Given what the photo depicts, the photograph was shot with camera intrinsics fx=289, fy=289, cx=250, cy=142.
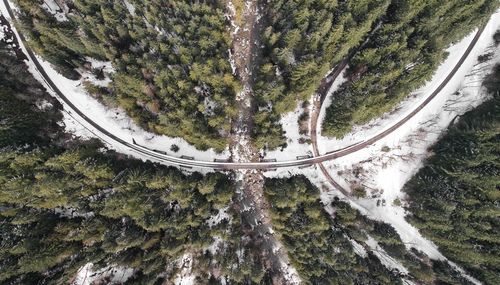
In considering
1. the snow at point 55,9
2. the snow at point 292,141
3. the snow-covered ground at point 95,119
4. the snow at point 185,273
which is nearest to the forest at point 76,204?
the snow at point 185,273

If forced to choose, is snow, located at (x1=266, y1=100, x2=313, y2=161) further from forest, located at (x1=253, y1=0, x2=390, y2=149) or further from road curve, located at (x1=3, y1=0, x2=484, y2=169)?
forest, located at (x1=253, y1=0, x2=390, y2=149)

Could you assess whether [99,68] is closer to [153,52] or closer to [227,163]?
[153,52]

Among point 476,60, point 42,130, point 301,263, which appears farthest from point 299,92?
point 42,130

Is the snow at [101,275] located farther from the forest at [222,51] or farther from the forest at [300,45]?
the forest at [300,45]

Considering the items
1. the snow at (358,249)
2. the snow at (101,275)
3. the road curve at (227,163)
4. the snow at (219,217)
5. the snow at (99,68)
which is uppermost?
the snow at (99,68)

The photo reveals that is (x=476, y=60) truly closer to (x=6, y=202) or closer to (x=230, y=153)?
(x=230, y=153)

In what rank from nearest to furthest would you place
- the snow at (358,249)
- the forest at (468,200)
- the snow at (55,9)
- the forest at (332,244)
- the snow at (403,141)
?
the forest at (468,200)
the forest at (332,244)
the snow at (55,9)
the snow at (358,249)
the snow at (403,141)

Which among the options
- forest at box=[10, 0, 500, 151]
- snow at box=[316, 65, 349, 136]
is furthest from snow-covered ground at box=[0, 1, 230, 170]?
snow at box=[316, 65, 349, 136]
